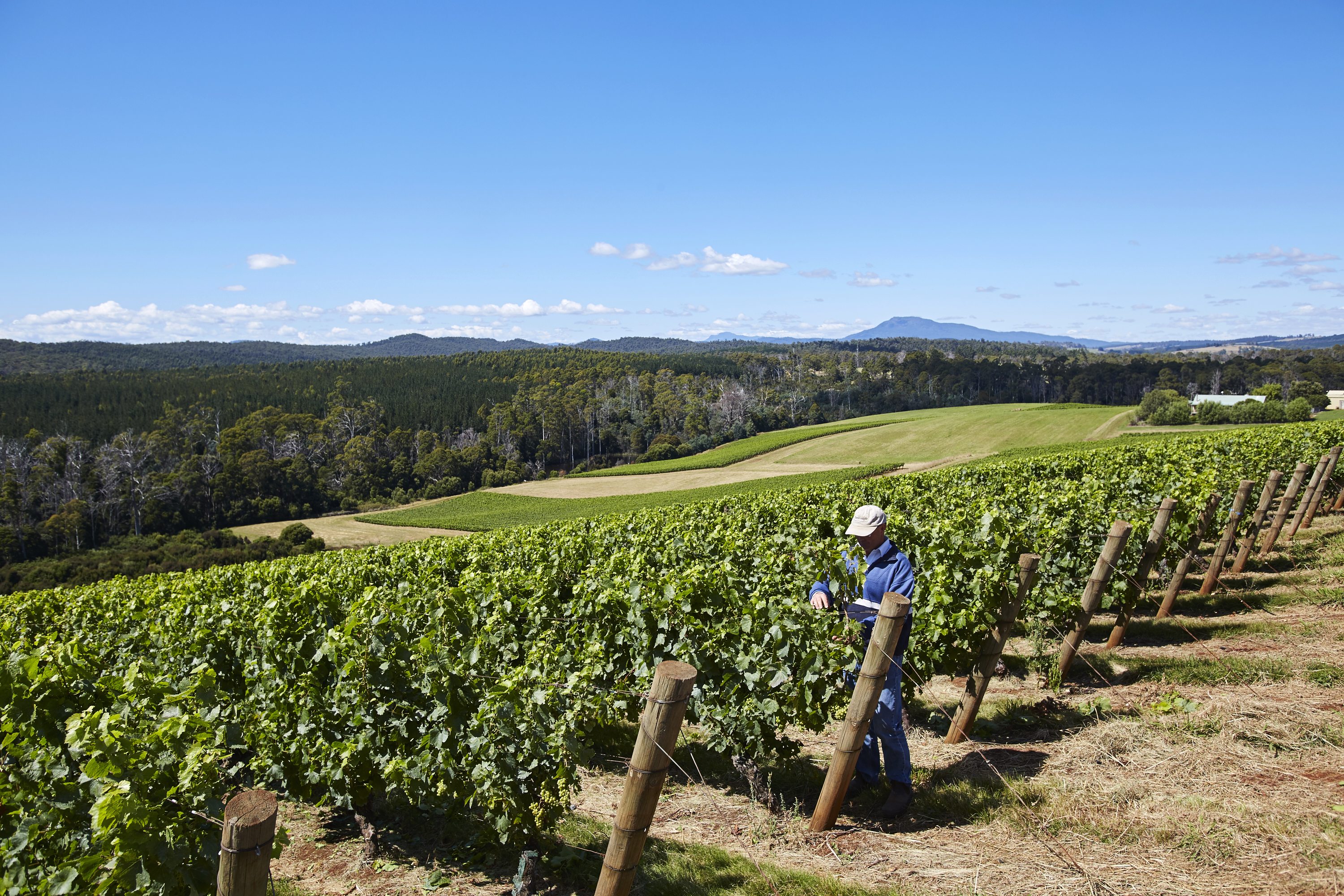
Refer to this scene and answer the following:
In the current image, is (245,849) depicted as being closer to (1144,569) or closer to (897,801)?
(897,801)

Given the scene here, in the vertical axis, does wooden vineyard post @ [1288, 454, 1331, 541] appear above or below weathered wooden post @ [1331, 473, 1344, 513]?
above

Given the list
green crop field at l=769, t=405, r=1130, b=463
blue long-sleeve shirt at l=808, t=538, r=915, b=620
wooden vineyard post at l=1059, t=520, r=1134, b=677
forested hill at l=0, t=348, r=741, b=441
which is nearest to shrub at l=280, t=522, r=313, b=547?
green crop field at l=769, t=405, r=1130, b=463

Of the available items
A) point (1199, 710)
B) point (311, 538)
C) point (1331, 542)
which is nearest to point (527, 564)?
point (1199, 710)

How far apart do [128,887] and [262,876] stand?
1.29 m

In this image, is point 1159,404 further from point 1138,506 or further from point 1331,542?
point 1138,506

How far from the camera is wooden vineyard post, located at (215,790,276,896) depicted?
2.32 meters

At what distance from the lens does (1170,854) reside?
12.9 ft

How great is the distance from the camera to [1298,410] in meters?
61.8

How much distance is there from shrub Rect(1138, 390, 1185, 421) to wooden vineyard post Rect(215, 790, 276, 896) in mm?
77600

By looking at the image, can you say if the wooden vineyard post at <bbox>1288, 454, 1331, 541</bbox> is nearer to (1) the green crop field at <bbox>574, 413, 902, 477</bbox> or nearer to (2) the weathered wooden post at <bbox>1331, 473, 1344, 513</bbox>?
(2) the weathered wooden post at <bbox>1331, 473, 1344, 513</bbox>

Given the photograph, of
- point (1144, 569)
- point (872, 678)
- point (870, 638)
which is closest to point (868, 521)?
point (870, 638)

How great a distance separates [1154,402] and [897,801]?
78.4 metres

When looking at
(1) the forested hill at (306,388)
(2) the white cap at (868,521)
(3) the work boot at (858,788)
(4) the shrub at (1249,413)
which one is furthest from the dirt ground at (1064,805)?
(1) the forested hill at (306,388)

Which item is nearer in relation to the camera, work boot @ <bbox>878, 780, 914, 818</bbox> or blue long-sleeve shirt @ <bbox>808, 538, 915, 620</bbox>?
work boot @ <bbox>878, 780, 914, 818</bbox>
